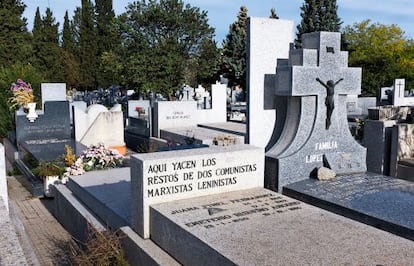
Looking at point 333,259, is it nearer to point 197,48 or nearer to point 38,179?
point 38,179

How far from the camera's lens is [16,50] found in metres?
26.0

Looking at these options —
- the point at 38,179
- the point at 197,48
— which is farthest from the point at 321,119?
the point at 197,48

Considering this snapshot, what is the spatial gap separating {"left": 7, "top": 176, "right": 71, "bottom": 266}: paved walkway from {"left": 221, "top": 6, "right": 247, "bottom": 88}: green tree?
83.0 ft

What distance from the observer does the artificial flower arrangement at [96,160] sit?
8117mm

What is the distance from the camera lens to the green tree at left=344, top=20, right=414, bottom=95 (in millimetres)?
30641

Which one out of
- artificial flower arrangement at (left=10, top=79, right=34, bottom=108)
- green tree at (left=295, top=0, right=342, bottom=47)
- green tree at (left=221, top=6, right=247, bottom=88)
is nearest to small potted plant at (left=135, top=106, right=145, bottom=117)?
artificial flower arrangement at (left=10, top=79, right=34, bottom=108)

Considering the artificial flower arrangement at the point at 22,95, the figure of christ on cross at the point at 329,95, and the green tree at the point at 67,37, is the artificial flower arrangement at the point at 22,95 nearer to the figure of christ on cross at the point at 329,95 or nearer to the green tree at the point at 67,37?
the figure of christ on cross at the point at 329,95

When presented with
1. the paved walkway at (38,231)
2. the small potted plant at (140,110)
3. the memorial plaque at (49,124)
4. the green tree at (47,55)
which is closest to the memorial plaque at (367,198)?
the paved walkway at (38,231)

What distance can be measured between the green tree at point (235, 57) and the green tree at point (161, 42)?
27.8 feet

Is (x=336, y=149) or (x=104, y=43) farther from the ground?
(x=104, y=43)

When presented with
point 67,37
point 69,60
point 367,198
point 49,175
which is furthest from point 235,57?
point 367,198

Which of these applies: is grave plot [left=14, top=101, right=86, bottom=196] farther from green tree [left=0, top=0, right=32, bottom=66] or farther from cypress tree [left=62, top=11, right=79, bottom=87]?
cypress tree [left=62, top=11, right=79, bottom=87]

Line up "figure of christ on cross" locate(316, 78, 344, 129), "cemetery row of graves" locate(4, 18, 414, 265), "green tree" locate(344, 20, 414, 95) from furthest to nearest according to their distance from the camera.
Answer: "green tree" locate(344, 20, 414, 95) → "figure of christ on cross" locate(316, 78, 344, 129) → "cemetery row of graves" locate(4, 18, 414, 265)

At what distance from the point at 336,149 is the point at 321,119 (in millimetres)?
611
